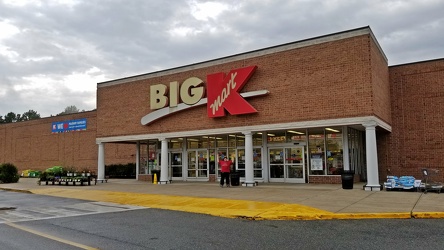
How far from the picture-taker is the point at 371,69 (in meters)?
18.0

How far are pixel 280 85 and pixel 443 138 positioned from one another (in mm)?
9364

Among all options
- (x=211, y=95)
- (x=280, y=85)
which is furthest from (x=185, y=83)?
(x=280, y=85)

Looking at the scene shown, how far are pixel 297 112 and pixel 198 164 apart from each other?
10.2m

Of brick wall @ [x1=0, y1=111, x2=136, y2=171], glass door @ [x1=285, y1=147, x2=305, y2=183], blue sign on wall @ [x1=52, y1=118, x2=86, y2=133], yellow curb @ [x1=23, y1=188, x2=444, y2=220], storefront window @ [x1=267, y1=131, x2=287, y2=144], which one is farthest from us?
blue sign on wall @ [x1=52, y1=118, x2=86, y2=133]

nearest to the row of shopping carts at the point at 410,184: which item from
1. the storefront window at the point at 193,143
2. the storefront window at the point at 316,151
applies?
the storefront window at the point at 316,151

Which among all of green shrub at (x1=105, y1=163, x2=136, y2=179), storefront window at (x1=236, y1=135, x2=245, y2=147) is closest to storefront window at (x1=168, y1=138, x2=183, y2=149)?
storefront window at (x1=236, y1=135, x2=245, y2=147)

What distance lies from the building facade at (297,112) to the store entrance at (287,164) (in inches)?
2.4

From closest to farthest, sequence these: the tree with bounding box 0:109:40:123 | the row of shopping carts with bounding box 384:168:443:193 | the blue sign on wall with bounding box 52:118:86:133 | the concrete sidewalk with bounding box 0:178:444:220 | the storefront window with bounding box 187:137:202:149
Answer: the concrete sidewalk with bounding box 0:178:444:220 → the row of shopping carts with bounding box 384:168:443:193 → the storefront window with bounding box 187:137:202:149 → the blue sign on wall with bounding box 52:118:86:133 → the tree with bounding box 0:109:40:123

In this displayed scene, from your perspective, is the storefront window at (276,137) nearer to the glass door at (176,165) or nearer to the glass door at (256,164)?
the glass door at (256,164)

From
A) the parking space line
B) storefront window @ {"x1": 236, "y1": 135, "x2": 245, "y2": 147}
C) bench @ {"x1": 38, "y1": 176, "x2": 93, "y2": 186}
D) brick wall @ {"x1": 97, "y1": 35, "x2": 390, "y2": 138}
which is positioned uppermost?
brick wall @ {"x1": 97, "y1": 35, "x2": 390, "y2": 138}

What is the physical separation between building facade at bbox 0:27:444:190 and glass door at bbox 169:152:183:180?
246mm

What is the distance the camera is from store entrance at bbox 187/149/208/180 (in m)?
27.3

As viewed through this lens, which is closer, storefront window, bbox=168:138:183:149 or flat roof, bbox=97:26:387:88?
flat roof, bbox=97:26:387:88

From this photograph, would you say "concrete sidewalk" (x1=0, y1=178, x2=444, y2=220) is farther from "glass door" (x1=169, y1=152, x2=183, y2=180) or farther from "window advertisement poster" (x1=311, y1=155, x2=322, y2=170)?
"glass door" (x1=169, y1=152, x2=183, y2=180)
